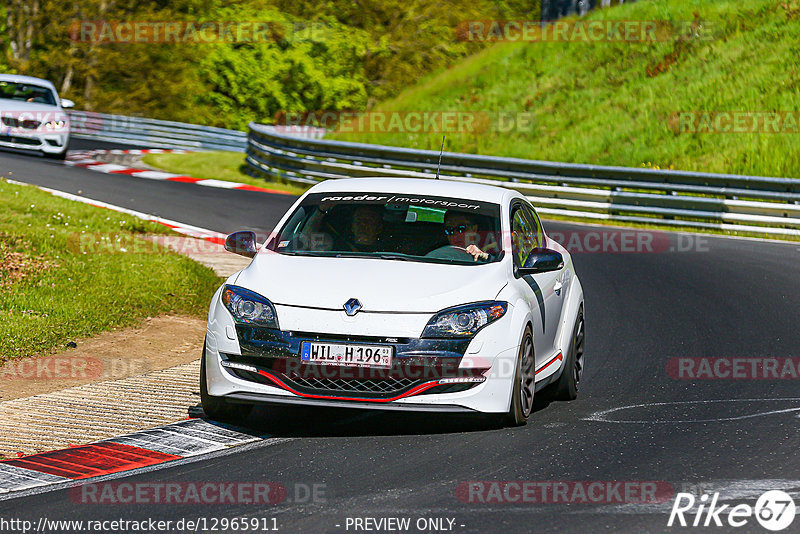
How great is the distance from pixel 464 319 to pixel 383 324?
0.49 meters

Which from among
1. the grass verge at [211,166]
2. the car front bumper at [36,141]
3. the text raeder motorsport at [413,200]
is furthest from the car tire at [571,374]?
the car front bumper at [36,141]

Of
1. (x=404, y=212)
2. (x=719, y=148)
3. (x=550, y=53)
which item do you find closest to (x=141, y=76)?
(x=550, y=53)

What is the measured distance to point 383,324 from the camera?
22.4ft

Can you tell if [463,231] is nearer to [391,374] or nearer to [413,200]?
[413,200]

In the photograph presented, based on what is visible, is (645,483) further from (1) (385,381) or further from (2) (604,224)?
(2) (604,224)

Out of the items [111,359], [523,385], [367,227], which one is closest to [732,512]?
[523,385]

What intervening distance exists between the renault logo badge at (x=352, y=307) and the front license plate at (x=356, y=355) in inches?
7.3

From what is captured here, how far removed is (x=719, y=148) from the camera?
84.5ft

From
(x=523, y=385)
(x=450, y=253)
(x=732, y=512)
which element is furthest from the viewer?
(x=450, y=253)

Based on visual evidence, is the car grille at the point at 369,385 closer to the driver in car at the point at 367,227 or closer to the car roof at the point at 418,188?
the driver in car at the point at 367,227

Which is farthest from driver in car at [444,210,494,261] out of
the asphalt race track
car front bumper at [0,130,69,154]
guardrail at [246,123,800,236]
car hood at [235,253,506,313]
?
car front bumper at [0,130,69,154]

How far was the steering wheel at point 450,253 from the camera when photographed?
25.8 feet

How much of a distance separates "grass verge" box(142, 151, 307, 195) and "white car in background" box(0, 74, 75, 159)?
9.56 feet

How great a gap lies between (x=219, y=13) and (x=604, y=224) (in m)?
36.4
